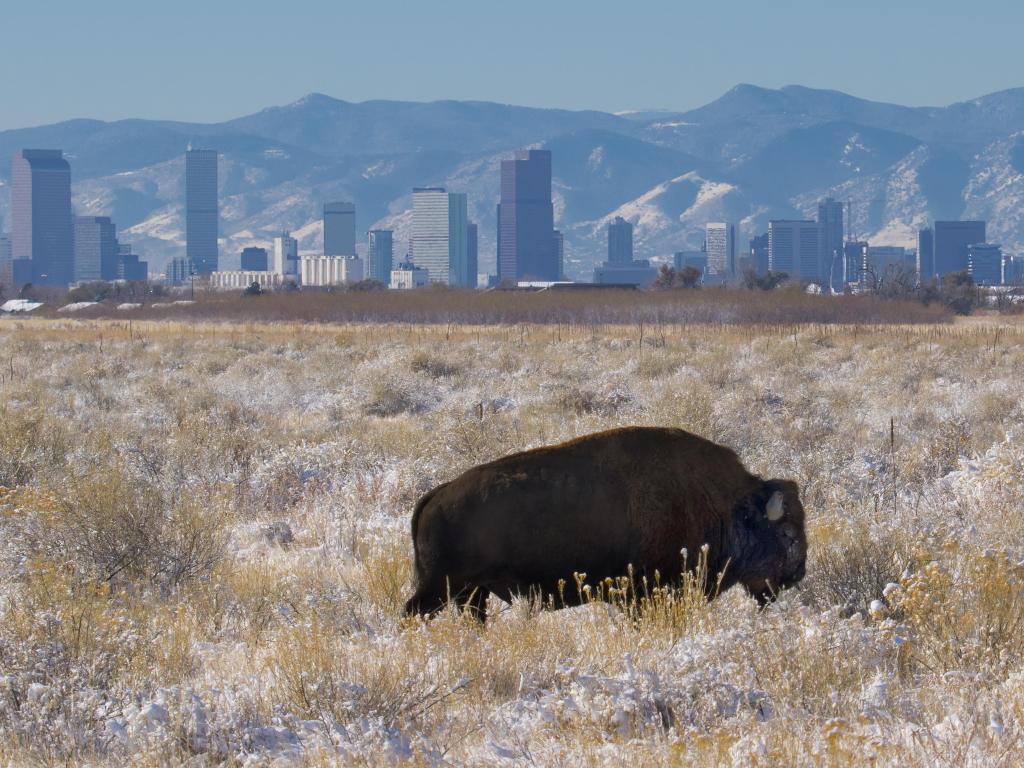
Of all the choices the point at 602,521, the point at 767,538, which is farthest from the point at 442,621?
the point at 767,538

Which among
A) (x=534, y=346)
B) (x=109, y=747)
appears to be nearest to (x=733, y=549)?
(x=109, y=747)

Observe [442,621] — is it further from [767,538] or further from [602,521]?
[767,538]

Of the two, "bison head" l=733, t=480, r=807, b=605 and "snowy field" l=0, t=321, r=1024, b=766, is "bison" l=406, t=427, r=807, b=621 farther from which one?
"snowy field" l=0, t=321, r=1024, b=766

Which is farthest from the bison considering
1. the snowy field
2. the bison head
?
the snowy field

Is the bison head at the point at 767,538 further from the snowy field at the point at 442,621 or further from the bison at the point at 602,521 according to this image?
the snowy field at the point at 442,621

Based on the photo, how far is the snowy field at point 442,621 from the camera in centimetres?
477

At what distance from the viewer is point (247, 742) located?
4887mm

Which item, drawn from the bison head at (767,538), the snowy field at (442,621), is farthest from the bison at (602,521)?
the snowy field at (442,621)

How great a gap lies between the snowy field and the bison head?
0.20 metres

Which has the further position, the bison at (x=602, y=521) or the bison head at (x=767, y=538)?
the bison head at (x=767, y=538)

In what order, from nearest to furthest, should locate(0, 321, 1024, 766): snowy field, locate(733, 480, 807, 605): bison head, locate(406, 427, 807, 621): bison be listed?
locate(0, 321, 1024, 766): snowy field
locate(406, 427, 807, 621): bison
locate(733, 480, 807, 605): bison head

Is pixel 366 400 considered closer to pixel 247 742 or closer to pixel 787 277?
pixel 247 742

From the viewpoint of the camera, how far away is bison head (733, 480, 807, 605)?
6078 mm

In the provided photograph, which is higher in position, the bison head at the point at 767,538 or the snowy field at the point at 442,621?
the bison head at the point at 767,538
